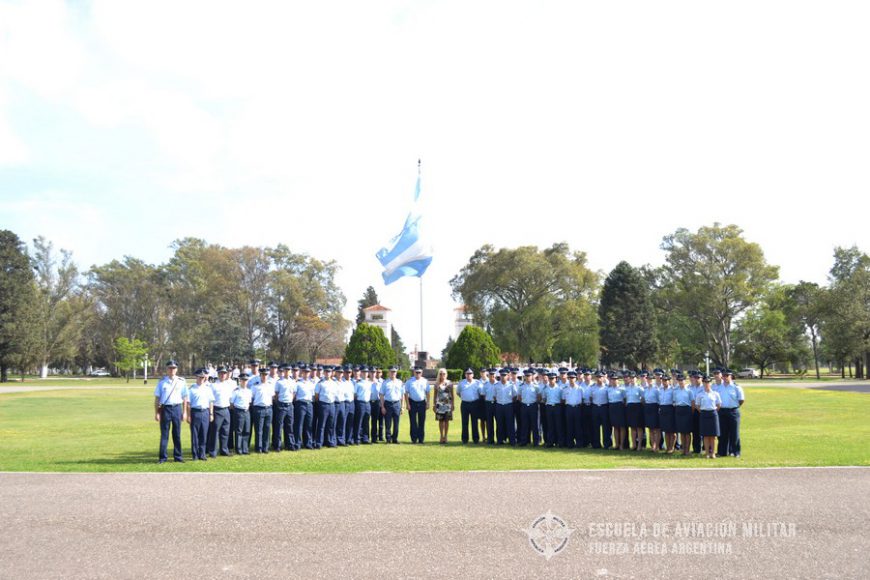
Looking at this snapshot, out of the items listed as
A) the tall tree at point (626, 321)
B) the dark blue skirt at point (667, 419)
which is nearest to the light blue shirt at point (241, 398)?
the dark blue skirt at point (667, 419)

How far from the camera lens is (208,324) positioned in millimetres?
73062

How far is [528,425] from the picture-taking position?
607 inches

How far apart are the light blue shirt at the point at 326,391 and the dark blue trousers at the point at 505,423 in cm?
373

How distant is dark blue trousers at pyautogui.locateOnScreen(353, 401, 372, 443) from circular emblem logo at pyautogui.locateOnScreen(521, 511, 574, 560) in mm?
8417

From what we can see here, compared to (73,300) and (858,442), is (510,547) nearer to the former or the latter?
(858,442)

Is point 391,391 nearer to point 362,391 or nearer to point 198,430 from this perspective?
point 362,391

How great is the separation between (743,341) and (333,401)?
194ft

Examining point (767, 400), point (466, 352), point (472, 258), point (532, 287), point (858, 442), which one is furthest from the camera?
point (472, 258)

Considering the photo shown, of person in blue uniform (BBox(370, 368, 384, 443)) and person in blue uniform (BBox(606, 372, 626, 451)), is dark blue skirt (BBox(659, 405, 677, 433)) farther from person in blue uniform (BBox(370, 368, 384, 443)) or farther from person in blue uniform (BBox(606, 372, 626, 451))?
person in blue uniform (BBox(370, 368, 384, 443))

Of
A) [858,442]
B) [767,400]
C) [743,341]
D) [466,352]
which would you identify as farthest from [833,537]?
[743,341]

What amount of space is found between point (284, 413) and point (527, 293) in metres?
45.8

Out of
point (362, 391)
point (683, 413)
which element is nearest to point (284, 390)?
point (362, 391)

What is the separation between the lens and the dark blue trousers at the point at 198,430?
12836mm

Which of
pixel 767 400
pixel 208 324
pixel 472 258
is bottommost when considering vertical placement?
pixel 767 400
